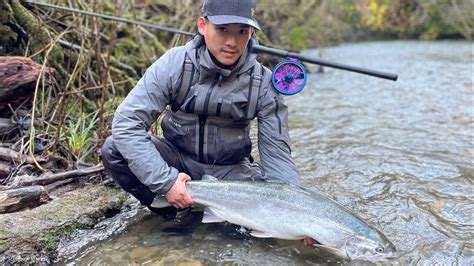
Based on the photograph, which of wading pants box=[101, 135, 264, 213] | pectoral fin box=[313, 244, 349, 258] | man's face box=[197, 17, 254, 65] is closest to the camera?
pectoral fin box=[313, 244, 349, 258]

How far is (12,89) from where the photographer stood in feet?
13.6

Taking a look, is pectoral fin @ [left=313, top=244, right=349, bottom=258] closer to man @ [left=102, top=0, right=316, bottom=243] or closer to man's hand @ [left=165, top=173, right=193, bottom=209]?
man @ [left=102, top=0, right=316, bottom=243]

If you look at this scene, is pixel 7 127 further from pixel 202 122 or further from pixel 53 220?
pixel 202 122

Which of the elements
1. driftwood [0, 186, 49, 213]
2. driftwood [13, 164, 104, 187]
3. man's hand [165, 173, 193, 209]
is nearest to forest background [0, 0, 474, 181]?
driftwood [13, 164, 104, 187]

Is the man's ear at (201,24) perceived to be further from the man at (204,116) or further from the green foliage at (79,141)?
the green foliage at (79,141)

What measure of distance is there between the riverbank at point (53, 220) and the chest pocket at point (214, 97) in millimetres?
934

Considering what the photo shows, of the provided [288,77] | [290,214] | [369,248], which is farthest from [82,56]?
[369,248]

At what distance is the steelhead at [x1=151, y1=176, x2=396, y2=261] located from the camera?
2.73 meters

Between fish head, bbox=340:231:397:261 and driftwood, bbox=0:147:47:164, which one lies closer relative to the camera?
fish head, bbox=340:231:397:261

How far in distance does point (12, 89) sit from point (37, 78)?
9.3 inches

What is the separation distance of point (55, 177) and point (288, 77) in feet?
6.35

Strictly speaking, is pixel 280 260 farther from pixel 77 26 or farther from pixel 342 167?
pixel 77 26

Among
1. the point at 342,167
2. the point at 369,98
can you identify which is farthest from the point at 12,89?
the point at 369,98

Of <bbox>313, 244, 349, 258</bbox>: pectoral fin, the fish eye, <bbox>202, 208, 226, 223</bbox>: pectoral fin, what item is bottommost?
<bbox>313, 244, 349, 258</bbox>: pectoral fin
